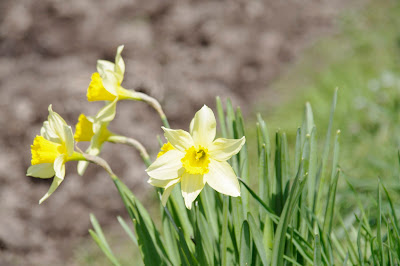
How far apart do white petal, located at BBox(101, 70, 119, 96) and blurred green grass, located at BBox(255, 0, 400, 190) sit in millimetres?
1531

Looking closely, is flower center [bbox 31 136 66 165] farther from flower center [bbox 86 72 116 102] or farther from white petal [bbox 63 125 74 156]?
flower center [bbox 86 72 116 102]

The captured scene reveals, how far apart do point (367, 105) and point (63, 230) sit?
6.99 feet

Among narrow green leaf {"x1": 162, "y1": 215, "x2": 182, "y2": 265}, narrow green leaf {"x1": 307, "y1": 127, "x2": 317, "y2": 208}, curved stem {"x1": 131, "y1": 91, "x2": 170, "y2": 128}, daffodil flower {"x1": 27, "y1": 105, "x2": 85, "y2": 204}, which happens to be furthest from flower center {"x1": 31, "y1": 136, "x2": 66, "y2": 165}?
narrow green leaf {"x1": 307, "y1": 127, "x2": 317, "y2": 208}

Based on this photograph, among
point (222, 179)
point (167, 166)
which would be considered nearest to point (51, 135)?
point (167, 166)

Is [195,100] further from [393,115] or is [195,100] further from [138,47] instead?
[393,115]

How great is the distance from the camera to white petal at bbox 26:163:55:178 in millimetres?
1044

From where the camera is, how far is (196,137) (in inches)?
36.5

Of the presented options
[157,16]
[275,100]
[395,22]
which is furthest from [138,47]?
[395,22]

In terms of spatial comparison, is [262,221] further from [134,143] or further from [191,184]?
[134,143]

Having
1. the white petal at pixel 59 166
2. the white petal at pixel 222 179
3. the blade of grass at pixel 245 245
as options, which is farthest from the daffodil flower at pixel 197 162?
the white petal at pixel 59 166

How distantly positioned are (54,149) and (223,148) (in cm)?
40

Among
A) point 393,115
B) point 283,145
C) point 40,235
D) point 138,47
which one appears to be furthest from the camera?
point 138,47

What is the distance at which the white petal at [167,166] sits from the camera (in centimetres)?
88

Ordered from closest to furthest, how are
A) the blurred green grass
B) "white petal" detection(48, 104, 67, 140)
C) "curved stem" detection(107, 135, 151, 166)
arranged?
"white petal" detection(48, 104, 67, 140)
"curved stem" detection(107, 135, 151, 166)
the blurred green grass
